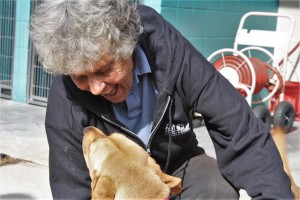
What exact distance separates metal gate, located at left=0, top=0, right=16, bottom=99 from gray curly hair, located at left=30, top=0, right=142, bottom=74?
4779 mm

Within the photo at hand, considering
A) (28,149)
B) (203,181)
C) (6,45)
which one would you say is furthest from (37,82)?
(203,181)

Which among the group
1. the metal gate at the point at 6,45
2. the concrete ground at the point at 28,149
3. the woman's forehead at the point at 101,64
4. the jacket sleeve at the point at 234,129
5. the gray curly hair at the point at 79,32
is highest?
the gray curly hair at the point at 79,32

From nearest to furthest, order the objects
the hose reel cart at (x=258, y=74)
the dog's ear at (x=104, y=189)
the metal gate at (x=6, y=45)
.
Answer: the dog's ear at (x=104, y=189) < the hose reel cart at (x=258, y=74) < the metal gate at (x=6, y=45)

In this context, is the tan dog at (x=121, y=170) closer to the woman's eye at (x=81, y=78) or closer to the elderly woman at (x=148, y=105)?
the elderly woman at (x=148, y=105)

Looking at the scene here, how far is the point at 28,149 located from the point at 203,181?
8.48 ft

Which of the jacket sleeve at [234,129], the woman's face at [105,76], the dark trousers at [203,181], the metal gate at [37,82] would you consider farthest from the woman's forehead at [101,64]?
the metal gate at [37,82]

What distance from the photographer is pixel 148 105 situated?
Answer: 8.33ft

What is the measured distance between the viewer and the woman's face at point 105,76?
2.19m

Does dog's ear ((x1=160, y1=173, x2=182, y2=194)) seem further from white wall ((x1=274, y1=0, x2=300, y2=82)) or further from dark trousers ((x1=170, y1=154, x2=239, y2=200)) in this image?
white wall ((x1=274, y1=0, x2=300, y2=82))

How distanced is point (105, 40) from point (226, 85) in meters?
0.64

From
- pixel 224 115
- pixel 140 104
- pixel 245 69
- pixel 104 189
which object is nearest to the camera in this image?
pixel 104 189

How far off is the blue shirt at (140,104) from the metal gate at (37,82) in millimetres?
4170

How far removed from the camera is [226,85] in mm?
2482

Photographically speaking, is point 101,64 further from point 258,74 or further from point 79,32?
point 258,74
